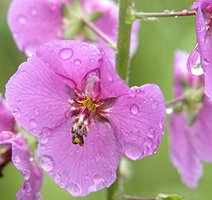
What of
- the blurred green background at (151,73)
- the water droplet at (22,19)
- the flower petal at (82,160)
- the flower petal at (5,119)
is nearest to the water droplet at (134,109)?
the flower petal at (82,160)

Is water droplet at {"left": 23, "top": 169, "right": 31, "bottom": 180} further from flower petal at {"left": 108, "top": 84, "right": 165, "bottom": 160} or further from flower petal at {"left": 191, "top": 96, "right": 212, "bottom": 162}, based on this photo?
flower petal at {"left": 191, "top": 96, "right": 212, "bottom": 162}

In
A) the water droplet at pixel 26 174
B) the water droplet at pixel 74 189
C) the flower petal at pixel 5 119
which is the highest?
the flower petal at pixel 5 119

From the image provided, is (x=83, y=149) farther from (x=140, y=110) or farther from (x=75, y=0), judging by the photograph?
(x=75, y=0)

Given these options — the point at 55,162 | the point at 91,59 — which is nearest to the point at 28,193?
the point at 55,162

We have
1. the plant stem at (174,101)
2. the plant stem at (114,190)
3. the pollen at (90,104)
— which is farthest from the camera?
the plant stem at (174,101)

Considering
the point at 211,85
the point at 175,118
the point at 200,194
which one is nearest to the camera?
the point at 211,85

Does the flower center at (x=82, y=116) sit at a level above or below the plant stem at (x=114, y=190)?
above

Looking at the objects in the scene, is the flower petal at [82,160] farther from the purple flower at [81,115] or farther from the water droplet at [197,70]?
the water droplet at [197,70]

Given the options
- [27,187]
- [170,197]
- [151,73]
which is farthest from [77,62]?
[151,73]
